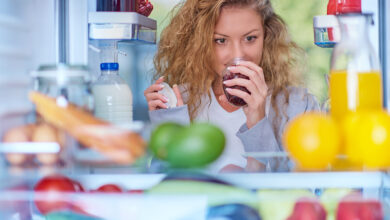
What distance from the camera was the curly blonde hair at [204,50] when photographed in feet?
6.36

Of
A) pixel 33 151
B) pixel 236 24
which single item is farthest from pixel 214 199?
pixel 236 24

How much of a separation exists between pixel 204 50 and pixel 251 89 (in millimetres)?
400

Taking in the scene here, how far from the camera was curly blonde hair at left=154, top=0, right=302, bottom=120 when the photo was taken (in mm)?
1939

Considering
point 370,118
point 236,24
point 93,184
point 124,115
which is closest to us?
point 370,118

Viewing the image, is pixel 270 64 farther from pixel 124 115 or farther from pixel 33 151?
pixel 33 151

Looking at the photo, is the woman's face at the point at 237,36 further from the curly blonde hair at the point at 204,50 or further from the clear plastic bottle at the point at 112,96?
the clear plastic bottle at the point at 112,96

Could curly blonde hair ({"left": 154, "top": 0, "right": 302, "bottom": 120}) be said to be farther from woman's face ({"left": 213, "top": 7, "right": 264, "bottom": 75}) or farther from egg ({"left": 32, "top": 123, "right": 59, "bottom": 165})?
egg ({"left": 32, "top": 123, "right": 59, "bottom": 165})

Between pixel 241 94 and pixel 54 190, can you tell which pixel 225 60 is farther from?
pixel 54 190

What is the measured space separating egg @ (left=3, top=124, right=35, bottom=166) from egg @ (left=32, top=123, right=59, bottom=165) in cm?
1

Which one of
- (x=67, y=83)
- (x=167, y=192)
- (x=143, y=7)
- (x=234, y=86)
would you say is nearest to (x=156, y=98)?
(x=234, y=86)

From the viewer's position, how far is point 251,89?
160cm

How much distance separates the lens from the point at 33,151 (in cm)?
91

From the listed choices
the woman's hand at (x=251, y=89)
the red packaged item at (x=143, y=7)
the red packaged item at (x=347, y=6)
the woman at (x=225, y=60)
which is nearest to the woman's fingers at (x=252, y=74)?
the woman's hand at (x=251, y=89)

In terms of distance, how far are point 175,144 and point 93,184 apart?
0.22 m
